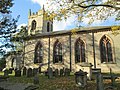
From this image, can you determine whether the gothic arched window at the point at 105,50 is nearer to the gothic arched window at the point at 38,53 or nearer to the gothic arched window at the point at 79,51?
the gothic arched window at the point at 79,51

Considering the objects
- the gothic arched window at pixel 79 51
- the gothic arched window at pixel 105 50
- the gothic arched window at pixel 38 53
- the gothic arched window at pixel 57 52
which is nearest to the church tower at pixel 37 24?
the gothic arched window at pixel 38 53

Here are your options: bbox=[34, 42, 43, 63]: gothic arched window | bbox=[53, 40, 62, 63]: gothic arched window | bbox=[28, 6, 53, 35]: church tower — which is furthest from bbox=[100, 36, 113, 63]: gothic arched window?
bbox=[28, 6, 53, 35]: church tower

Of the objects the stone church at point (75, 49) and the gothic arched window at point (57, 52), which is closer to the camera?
the stone church at point (75, 49)

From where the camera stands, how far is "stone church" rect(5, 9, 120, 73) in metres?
24.0

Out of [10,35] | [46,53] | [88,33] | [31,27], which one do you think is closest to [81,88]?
[10,35]

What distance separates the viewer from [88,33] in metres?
26.0

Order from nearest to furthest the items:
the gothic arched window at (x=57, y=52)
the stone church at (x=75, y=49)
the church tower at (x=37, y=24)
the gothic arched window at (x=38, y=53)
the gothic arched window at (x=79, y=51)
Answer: the stone church at (x=75, y=49)
the gothic arched window at (x=79, y=51)
the gothic arched window at (x=57, y=52)
the gothic arched window at (x=38, y=53)
the church tower at (x=37, y=24)

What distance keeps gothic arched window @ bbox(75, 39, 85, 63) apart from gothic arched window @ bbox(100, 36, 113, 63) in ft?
9.85

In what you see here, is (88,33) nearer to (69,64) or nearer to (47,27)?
(69,64)

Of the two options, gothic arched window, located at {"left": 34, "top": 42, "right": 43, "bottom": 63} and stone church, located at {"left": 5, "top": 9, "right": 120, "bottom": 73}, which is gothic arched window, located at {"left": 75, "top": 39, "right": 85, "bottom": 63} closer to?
stone church, located at {"left": 5, "top": 9, "right": 120, "bottom": 73}

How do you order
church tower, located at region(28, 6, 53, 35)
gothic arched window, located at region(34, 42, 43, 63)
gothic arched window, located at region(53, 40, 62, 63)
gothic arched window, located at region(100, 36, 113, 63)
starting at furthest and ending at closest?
1. church tower, located at region(28, 6, 53, 35)
2. gothic arched window, located at region(34, 42, 43, 63)
3. gothic arched window, located at region(53, 40, 62, 63)
4. gothic arched window, located at region(100, 36, 113, 63)

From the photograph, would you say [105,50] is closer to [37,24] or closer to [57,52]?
[57,52]

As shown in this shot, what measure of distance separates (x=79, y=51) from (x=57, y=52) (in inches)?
158

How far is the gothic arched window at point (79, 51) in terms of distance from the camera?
26016 mm
